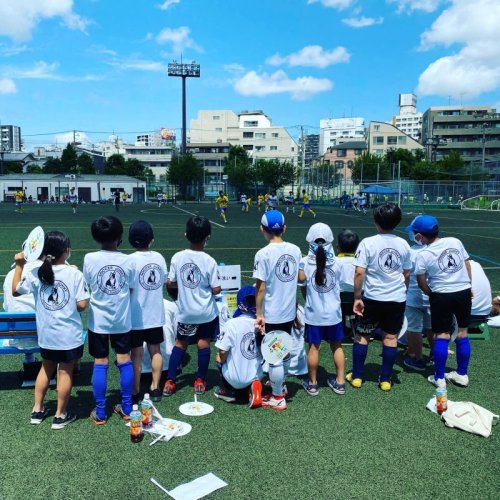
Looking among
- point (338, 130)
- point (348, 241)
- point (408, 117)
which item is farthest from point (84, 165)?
point (408, 117)

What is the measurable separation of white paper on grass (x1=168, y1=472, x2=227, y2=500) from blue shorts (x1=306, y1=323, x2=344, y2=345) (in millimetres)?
1819

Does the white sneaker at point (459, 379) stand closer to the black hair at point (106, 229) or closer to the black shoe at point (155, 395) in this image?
the black shoe at point (155, 395)

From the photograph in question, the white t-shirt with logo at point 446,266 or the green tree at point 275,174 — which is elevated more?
the green tree at point 275,174

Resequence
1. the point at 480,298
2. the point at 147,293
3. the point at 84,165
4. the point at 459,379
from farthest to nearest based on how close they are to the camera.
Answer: the point at 84,165, the point at 480,298, the point at 459,379, the point at 147,293

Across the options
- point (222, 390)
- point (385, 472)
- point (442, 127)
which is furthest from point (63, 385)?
point (442, 127)

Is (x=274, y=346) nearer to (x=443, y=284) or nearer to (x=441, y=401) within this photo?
(x=441, y=401)

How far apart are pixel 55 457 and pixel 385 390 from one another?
3153 millimetres

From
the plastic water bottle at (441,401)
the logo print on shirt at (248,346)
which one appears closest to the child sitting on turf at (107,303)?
the logo print on shirt at (248,346)

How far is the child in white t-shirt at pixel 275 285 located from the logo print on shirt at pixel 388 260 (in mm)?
841

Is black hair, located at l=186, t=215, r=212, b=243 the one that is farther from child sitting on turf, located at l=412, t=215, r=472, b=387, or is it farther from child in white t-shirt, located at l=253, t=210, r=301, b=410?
child sitting on turf, located at l=412, t=215, r=472, b=387

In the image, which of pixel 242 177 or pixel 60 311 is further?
pixel 242 177

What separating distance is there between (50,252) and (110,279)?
55 cm

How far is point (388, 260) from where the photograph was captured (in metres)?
4.75

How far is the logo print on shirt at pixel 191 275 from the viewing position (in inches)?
181
